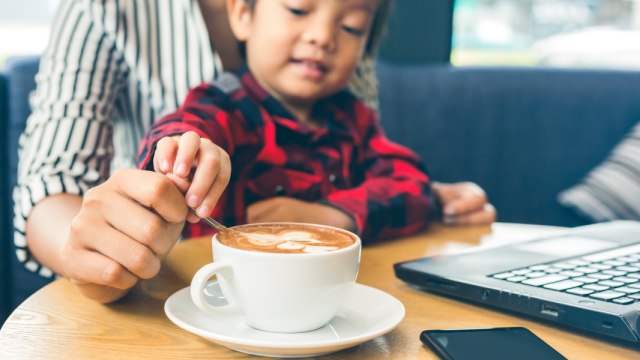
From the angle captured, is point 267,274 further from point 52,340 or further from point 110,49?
point 110,49

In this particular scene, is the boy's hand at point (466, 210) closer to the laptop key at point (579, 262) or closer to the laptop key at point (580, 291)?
the laptop key at point (579, 262)

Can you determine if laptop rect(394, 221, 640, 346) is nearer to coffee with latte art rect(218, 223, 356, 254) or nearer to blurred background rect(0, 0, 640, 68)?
coffee with latte art rect(218, 223, 356, 254)

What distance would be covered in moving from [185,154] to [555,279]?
0.39m

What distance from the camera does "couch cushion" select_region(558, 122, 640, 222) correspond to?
6.63 feet

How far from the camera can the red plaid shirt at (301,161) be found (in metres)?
1.02

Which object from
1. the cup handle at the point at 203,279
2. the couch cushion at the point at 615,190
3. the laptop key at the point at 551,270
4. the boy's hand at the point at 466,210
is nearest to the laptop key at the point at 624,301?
the laptop key at the point at 551,270

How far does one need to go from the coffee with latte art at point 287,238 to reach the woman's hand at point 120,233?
64 mm

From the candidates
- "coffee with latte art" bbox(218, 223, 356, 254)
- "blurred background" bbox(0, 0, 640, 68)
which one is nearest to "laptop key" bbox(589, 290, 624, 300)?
"coffee with latte art" bbox(218, 223, 356, 254)

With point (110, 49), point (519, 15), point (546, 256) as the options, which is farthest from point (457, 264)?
point (519, 15)

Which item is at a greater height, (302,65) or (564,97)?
(302,65)

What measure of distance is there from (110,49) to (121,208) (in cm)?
66

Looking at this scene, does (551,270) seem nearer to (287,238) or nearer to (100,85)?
(287,238)

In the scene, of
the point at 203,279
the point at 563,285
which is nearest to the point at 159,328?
the point at 203,279

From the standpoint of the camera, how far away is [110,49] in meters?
1.21
